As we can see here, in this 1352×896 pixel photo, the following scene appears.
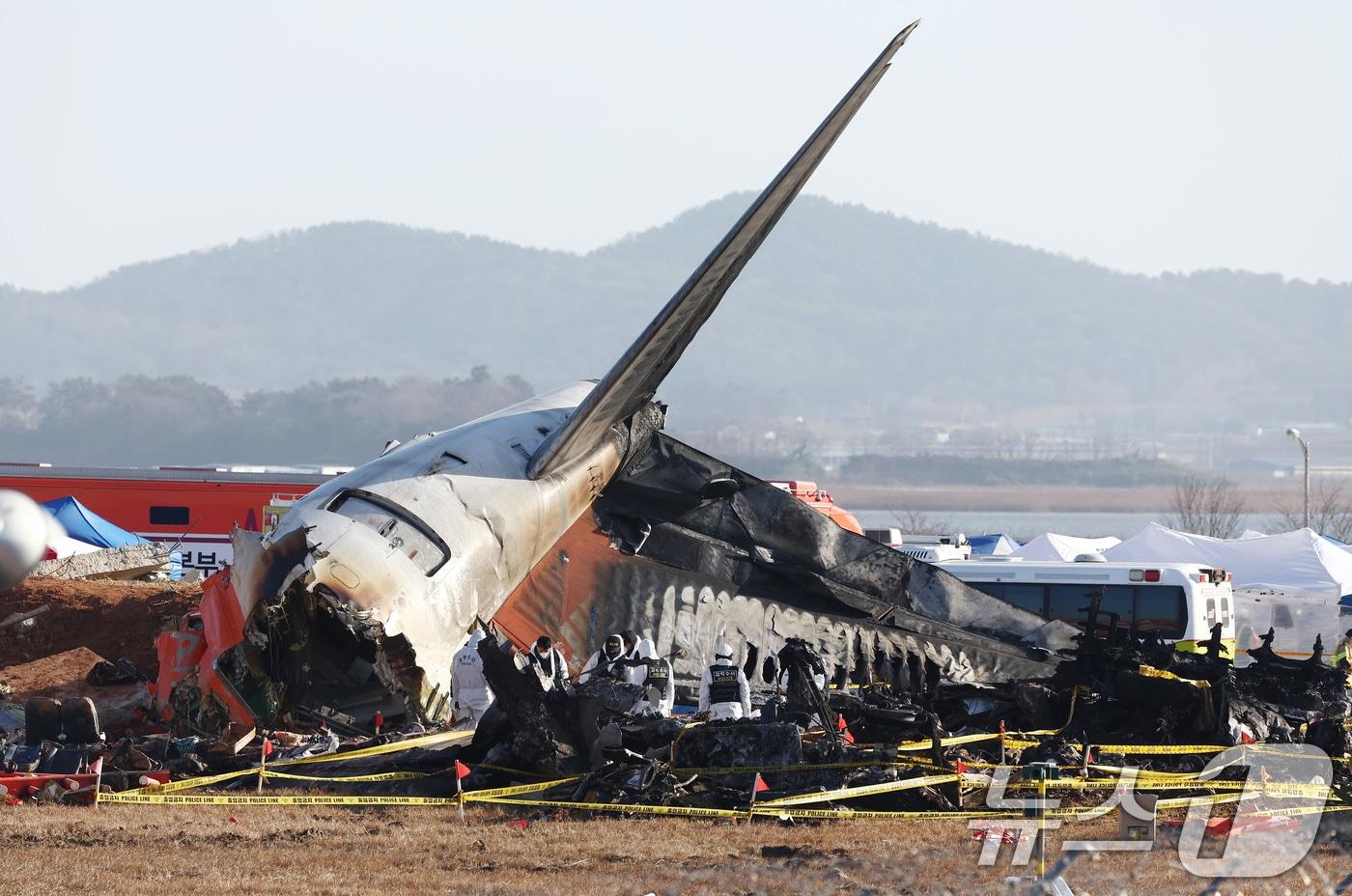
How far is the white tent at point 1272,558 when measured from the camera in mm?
44500

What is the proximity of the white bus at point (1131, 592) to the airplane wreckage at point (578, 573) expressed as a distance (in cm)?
544

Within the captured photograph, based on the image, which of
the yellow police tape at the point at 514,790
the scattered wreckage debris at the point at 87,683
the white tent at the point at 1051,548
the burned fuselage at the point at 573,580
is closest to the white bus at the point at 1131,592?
the burned fuselage at the point at 573,580

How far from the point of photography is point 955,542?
43812mm

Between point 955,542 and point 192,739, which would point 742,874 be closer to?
point 192,739

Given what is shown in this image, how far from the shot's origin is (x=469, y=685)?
19734 millimetres

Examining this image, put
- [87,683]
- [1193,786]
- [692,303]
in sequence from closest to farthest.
A: [1193,786] < [692,303] < [87,683]

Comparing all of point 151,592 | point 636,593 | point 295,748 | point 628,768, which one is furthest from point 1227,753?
point 151,592

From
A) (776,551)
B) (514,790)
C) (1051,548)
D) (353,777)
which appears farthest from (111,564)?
(1051,548)

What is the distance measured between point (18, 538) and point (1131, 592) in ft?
66.8

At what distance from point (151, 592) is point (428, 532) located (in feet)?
39.2

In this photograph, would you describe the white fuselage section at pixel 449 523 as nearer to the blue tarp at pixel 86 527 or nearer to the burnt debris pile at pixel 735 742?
the burnt debris pile at pixel 735 742

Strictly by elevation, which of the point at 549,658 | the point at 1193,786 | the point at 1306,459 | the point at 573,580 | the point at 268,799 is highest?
the point at 1306,459

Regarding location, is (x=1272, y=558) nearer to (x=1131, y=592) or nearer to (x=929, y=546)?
(x=929, y=546)

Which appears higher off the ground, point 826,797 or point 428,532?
point 428,532
